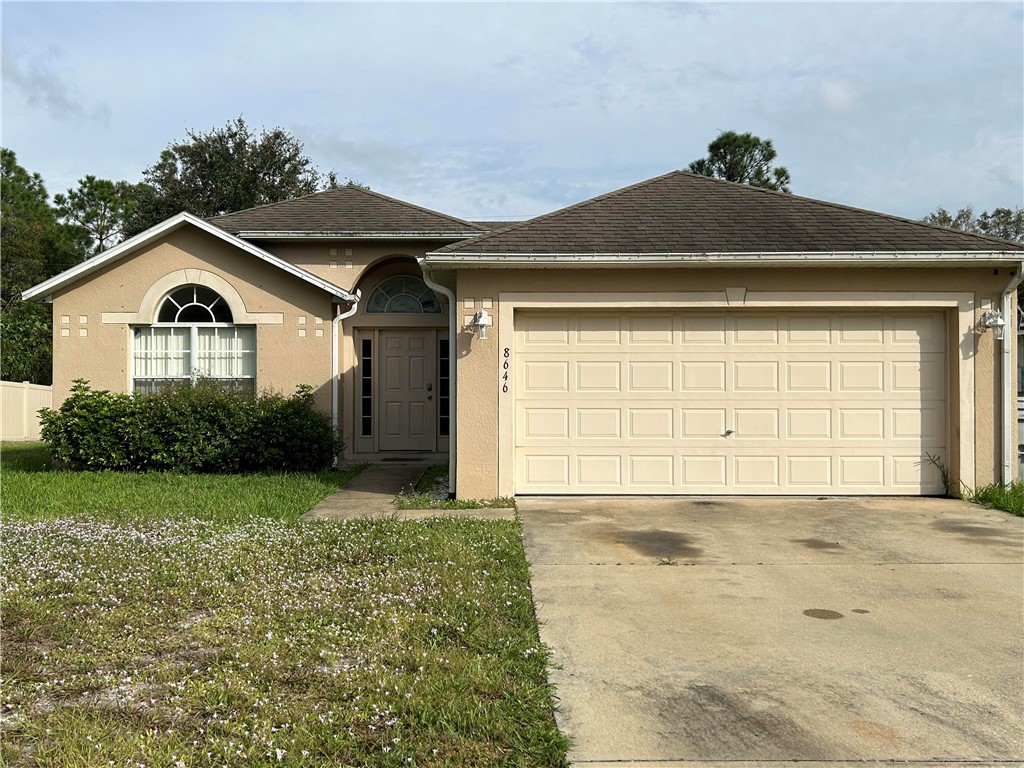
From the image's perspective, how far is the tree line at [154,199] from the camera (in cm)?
3177

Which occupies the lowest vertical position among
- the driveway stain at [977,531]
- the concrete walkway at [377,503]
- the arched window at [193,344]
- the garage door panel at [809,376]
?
the driveway stain at [977,531]

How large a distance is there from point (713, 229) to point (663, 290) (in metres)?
1.13

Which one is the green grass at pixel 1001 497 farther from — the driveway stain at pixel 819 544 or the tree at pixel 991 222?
the tree at pixel 991 222

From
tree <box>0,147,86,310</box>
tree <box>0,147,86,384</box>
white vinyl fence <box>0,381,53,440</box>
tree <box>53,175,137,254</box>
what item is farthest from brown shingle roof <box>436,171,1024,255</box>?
tree <box>53,175,137,254</box>

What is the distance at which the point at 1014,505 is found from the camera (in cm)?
917

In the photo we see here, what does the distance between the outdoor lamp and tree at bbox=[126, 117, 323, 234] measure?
29040 mm

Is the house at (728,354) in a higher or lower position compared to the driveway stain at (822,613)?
higher

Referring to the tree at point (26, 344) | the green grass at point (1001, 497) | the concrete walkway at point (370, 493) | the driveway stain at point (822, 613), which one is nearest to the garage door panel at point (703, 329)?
the green grass at point (1001, 497)

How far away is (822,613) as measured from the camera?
5.53m

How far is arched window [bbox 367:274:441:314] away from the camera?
1470 cm

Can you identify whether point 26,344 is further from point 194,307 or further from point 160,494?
point 160,494

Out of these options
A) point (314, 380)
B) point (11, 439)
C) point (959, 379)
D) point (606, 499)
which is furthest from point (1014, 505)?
point (11, 439)

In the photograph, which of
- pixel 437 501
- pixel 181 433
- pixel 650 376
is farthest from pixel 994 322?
pixel 181 433

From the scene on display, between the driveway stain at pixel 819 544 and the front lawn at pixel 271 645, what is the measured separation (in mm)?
2729
